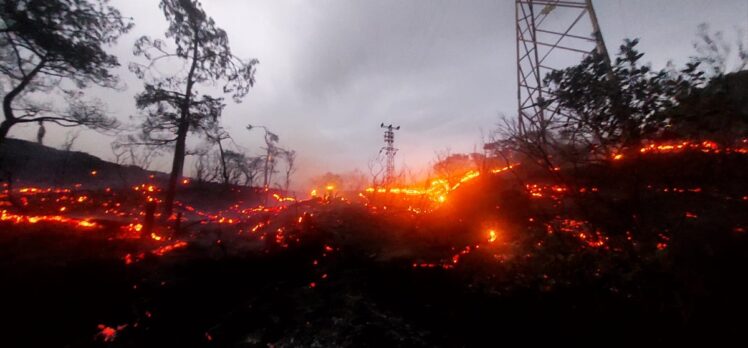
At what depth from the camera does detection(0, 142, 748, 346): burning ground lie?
624 centimetres

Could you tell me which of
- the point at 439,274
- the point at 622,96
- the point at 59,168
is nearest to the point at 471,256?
the point at 439,274

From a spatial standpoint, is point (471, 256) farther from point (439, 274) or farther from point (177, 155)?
point (177, 155)

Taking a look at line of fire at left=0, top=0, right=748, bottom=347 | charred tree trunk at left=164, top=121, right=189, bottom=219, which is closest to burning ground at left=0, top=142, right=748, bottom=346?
line of fire at left=0, top=0, right=748, bottom=347

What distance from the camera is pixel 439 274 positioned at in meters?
9.52

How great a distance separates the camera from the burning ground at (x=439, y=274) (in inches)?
246

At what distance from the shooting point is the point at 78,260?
28.1 feet


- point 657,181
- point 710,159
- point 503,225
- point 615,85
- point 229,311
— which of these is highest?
point 615,85

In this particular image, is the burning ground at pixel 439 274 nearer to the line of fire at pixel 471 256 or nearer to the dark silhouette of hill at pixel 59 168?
the line of fire at pixel 471 256

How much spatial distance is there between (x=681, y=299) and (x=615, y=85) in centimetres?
656

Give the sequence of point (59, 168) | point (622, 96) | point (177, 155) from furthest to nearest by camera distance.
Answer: point (59, 168)
point (177, 155)
point (622, 96)

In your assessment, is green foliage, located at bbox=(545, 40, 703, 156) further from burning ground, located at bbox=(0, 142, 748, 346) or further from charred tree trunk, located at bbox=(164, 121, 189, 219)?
charred tree trunk, located at bbox=(164, 121, 189, 219)

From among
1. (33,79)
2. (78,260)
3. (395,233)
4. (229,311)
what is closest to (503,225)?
(395,233)

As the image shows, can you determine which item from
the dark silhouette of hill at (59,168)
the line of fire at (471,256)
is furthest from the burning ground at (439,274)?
the dark silhouette of hill at (59,168)

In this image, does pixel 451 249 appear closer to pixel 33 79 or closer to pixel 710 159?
pixel 710 159
